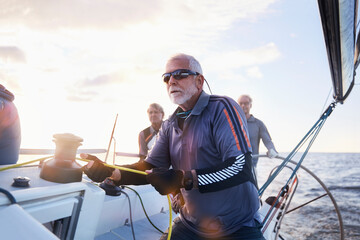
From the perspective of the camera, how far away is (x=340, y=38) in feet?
6.99

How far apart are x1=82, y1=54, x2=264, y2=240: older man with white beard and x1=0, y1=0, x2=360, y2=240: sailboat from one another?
0.22 meters

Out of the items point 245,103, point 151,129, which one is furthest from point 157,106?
point 245,103

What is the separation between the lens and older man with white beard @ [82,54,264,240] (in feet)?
4.45

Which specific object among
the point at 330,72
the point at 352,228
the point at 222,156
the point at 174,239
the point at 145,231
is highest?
the point at 330,72

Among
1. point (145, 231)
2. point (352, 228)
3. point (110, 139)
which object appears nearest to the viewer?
point (145, 231)

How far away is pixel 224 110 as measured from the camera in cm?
153

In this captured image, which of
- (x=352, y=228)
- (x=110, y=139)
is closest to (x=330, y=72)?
(x=110, y=139)

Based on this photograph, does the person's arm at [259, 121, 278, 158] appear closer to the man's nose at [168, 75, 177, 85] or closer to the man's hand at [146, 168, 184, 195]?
the man's nose at [168, 75, 177, 85]

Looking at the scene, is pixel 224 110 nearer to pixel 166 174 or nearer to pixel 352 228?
pixel 166 174

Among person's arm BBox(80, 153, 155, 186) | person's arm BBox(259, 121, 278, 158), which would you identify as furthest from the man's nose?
person's arm BBox(259, 121, 278, 158)

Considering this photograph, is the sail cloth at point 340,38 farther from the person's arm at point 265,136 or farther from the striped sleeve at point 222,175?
the person's arm at point 265,136

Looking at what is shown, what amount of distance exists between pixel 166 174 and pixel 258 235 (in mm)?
651

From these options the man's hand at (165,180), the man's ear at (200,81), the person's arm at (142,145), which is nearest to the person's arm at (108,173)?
the man's hand at (165,180)

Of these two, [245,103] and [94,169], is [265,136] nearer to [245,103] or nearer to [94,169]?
[245,103]
